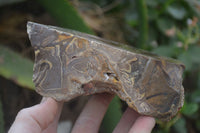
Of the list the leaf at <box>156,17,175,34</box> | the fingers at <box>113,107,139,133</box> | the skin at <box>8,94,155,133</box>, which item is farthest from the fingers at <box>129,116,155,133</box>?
the leaf at <box>156,17,175,34</box>

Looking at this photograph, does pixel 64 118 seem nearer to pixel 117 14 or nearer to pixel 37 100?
pixel 37 100

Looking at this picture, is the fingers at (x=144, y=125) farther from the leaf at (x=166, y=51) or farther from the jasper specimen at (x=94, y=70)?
the leaf at (x=166, y=51)

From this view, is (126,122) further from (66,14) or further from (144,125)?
(66,14)

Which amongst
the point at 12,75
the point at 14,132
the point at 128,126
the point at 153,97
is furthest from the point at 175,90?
the point at 12,75

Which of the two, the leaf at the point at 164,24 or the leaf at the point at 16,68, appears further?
the leaf at the point at 164,24

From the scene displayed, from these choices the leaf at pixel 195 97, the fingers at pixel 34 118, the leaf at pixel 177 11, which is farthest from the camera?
the leaf at pixel 177 11

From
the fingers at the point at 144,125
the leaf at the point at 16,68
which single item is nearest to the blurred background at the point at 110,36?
the leaf at the point at 16,68

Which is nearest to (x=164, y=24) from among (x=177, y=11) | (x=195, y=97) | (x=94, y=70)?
(x=177, y=11)
